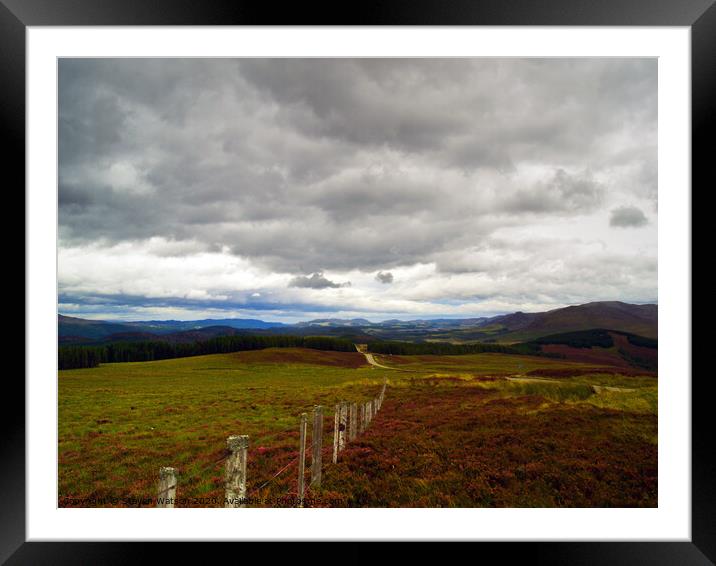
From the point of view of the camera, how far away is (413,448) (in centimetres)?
709

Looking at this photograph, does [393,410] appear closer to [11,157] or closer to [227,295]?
[11,157]

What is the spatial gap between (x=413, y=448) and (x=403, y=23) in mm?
6692

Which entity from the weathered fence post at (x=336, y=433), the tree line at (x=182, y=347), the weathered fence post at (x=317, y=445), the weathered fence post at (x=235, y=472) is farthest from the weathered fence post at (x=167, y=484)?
the tree line at (x=182, y=347)

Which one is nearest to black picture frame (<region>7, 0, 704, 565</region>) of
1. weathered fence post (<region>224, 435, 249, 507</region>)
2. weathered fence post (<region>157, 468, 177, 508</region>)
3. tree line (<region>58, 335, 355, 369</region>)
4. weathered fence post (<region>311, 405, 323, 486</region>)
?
weathered fence post (<region>224, 435, 249, 507</region>)

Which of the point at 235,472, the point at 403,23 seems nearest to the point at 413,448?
the point at 235,472

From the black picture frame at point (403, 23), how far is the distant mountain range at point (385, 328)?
107 feet

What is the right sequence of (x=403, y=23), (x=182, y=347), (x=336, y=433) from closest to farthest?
(x=403, y=23) → (x=336, y=433) → (x=182, y=347)

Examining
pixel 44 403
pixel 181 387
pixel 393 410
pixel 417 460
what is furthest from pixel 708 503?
pixel 181 387

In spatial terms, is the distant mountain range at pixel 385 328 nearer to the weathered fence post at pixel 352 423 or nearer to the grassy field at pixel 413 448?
the grassy field at pixel 413 448

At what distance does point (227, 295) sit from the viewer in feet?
106

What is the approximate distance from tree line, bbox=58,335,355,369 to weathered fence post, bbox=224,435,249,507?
37520mm

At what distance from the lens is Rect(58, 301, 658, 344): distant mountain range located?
1403 inches

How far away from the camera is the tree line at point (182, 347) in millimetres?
34938

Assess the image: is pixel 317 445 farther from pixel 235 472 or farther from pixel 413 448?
pixel 413 448
